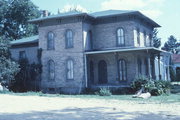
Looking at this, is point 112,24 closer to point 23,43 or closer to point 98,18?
point 98,18

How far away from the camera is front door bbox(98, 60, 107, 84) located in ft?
88.1

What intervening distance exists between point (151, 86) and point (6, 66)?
1412 centimetres

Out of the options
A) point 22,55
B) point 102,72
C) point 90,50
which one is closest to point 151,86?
point 102,72

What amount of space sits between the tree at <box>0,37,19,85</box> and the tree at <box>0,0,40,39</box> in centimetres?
2251

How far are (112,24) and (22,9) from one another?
27898 mm

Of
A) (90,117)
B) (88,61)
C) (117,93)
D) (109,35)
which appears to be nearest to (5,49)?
(88,61)

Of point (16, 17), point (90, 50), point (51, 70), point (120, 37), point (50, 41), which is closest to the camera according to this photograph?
point (120, 37)

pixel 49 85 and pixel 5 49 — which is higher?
pixel 5 49

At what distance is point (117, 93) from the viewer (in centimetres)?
2362

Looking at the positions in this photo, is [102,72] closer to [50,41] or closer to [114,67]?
[114,67]

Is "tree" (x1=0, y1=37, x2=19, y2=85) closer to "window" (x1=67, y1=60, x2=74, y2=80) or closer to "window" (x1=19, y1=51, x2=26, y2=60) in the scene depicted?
"window" (x1=19, y1=51, x2=26, y2=60)

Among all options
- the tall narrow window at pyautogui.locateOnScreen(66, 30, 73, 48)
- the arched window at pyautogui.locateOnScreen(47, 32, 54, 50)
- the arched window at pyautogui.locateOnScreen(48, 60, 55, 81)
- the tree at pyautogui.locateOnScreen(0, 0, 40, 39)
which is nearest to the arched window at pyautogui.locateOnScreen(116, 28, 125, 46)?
the tall narrow window at pyautogui.locateOnScreen(66, 30, 73, 48)

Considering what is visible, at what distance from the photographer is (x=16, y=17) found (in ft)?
164

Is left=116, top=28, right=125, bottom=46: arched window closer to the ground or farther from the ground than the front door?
farther from the ground
